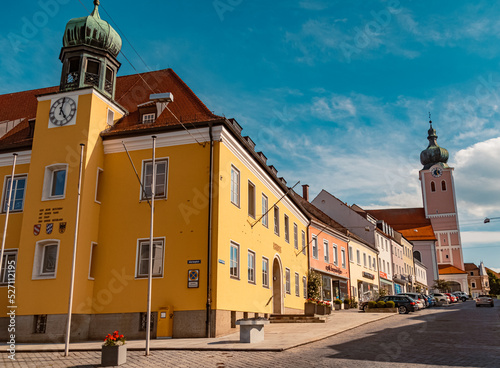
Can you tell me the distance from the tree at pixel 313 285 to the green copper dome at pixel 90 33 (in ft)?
66.6

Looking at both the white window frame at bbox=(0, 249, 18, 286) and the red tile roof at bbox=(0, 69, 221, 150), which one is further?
the red tile roof at bbox=(0, 69, 221, 150)

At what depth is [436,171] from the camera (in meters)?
106

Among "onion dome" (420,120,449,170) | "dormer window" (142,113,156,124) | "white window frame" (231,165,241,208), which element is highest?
"onion dome" (420,120,449,170)

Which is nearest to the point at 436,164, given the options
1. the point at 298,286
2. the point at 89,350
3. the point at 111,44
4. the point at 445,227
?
the point at 445,227

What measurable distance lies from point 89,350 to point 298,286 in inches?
742

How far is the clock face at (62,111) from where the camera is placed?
70.1ft

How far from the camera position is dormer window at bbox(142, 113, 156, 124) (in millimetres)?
21891

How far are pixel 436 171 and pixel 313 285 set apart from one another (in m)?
81.4

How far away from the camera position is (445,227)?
4065 inches

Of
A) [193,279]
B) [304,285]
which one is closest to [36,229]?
[193,279]

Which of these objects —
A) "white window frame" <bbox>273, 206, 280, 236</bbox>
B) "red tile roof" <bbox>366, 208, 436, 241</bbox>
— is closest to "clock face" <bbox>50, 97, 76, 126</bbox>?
"white window frame" <bbox>273, 206, 280, 236</bbox>

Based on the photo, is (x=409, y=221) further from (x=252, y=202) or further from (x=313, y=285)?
(x=252, y=202)

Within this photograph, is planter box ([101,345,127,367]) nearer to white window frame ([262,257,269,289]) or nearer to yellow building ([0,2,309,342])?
yellow building ([0,2,309,342])

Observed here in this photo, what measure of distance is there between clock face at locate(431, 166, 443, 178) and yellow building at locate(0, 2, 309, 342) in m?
91.0
